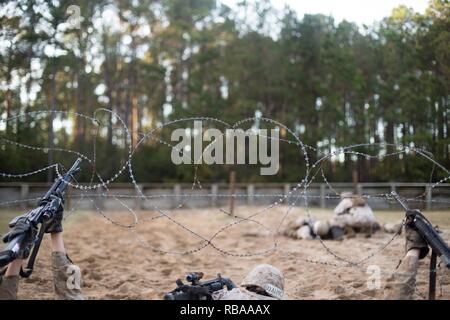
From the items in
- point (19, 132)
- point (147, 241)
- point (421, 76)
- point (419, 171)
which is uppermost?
point (421, 76)

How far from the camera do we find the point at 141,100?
49.2 ft

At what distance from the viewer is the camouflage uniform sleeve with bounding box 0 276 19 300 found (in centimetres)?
298

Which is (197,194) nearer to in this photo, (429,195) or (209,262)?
(209,262)

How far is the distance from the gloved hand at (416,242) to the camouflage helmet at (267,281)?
967mm

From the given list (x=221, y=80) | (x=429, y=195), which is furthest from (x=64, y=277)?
(x=221, y=80)

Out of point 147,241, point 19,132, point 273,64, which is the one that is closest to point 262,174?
point 273,64

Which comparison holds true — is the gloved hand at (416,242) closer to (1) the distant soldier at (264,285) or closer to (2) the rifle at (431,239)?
(2) the rifle at (431,239)

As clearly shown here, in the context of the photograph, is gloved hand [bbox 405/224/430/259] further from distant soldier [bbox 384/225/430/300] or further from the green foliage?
the green foliage

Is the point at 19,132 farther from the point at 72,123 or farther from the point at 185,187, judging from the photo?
the point at 185,187

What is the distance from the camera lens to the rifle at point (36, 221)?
270 cm

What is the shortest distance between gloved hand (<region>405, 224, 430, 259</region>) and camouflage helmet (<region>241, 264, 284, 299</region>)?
97 centimetres

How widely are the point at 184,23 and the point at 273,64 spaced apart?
10.8 feet

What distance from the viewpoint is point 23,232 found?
2895mm

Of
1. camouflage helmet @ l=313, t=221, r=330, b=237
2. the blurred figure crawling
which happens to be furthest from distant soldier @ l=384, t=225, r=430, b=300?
camouflage helmet @ l=313, t=221, r=330, b=237
